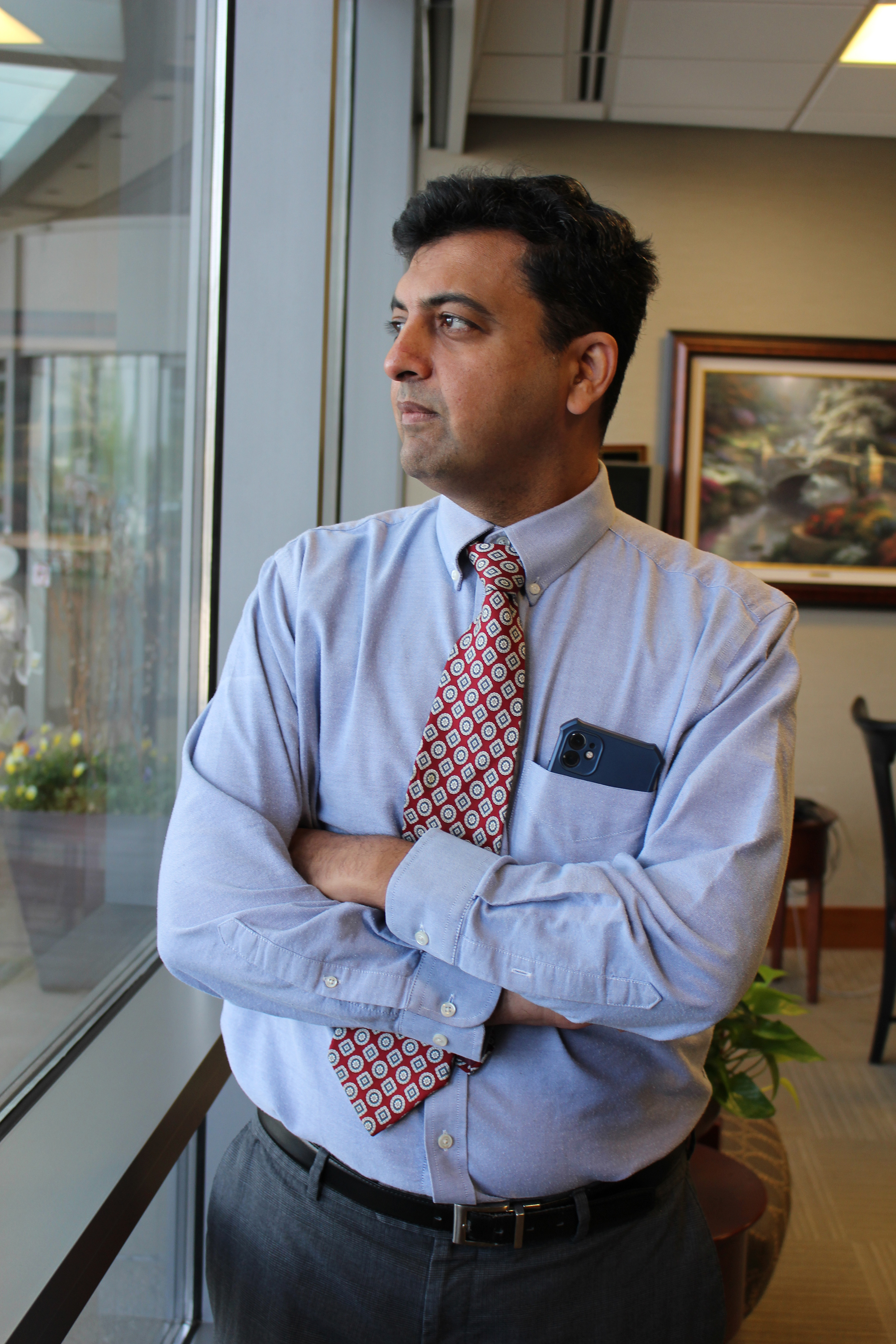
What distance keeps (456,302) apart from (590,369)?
0.20 meters

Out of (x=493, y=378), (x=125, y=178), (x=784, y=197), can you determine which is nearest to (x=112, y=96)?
(x=125, y=178)

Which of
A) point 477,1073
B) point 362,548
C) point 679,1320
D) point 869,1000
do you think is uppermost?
point 362,548

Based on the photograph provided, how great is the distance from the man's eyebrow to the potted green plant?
1400 millimetres

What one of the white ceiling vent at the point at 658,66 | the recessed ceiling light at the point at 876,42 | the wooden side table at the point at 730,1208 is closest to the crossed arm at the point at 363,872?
the wooden side table at the point at 730,1208

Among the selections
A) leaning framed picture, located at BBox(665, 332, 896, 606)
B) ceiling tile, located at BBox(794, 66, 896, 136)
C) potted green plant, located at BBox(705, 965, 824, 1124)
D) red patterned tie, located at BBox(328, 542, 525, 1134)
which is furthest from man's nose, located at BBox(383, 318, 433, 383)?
leaning framed picture, located at BBox(665, 332, 896, 606)

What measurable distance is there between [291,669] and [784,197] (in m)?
3.95

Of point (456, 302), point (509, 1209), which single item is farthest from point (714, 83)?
point (509, 1209)

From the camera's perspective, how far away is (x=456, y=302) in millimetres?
1170

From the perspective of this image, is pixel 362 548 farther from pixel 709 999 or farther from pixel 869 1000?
pixel 869 1000

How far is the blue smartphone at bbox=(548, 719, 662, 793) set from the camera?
1.11 meters

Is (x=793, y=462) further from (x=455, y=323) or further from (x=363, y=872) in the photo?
(x=363, y=872)

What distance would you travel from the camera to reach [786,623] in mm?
1165

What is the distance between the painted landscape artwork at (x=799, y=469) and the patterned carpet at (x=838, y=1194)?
6.21 ft

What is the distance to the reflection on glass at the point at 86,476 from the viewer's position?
1021 mm
